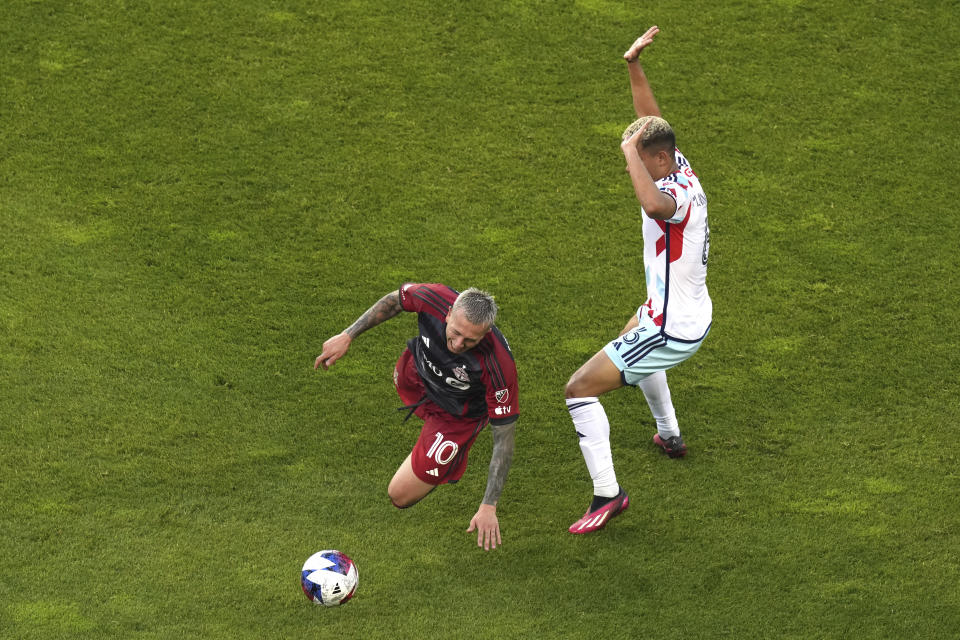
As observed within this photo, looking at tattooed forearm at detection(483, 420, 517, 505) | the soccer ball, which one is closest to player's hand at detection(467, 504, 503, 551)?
tattooed forearm at detection(483, 420, 517, 505)

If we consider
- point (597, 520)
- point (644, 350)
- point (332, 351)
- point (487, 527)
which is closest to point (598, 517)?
point (597, 520)

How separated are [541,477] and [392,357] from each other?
60.6 inches

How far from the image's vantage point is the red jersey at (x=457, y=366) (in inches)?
230

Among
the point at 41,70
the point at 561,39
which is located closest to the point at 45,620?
the point at 41,70

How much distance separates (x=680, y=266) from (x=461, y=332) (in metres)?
1.38

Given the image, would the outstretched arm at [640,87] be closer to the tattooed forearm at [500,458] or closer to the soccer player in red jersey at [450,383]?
the soccer player in red jersey at [450,383]

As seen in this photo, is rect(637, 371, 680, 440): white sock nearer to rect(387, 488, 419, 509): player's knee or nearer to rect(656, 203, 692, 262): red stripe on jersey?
rect(656, 203, 692, 262): red stripe on jersey

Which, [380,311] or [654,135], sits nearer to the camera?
[654,135]

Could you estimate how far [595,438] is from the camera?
635 cm

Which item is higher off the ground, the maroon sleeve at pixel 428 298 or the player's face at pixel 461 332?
the player's face at pixel 461 332

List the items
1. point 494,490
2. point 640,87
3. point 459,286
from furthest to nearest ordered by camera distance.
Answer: point 459,286, point 640,87, point 494,490

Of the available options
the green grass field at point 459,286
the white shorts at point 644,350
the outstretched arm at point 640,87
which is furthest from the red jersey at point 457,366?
the outstretched arm at point 640,87

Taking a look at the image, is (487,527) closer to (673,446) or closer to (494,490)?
(494,490)

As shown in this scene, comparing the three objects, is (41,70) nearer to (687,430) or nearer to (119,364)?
(119,364)
